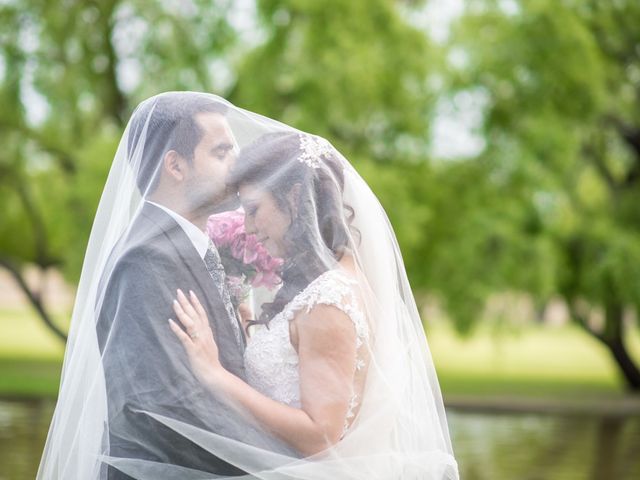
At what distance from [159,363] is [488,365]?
34475mm

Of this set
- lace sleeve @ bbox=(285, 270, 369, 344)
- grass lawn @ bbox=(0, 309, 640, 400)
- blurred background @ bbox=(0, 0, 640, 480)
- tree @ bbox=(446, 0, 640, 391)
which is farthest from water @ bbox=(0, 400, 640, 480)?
lace sleeve @ bbox=(285, 270, 369, 344)

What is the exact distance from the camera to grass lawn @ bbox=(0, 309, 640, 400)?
2234 centimetres

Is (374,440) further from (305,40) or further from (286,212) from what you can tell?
(305,40)

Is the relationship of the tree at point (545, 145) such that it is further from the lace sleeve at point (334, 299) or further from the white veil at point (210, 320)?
the lace sleeve at point (334, 299)

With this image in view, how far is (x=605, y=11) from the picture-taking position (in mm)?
23703

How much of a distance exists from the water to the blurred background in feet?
0.98

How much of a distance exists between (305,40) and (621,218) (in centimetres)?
766

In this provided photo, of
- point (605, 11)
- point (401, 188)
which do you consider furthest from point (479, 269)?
point (605, 11)

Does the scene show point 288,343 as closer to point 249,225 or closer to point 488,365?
point 249,225

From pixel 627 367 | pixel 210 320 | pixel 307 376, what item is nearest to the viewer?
pixel 307 376

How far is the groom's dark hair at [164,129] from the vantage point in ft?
9.77

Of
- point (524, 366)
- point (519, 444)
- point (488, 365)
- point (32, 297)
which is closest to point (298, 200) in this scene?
point (519, 444)

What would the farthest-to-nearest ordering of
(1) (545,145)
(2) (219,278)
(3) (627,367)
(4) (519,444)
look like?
(3) (627,367)
(1) (545,145)
(4) (519,444)
(2) (219,278)

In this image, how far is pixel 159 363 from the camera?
2818 millimetres
